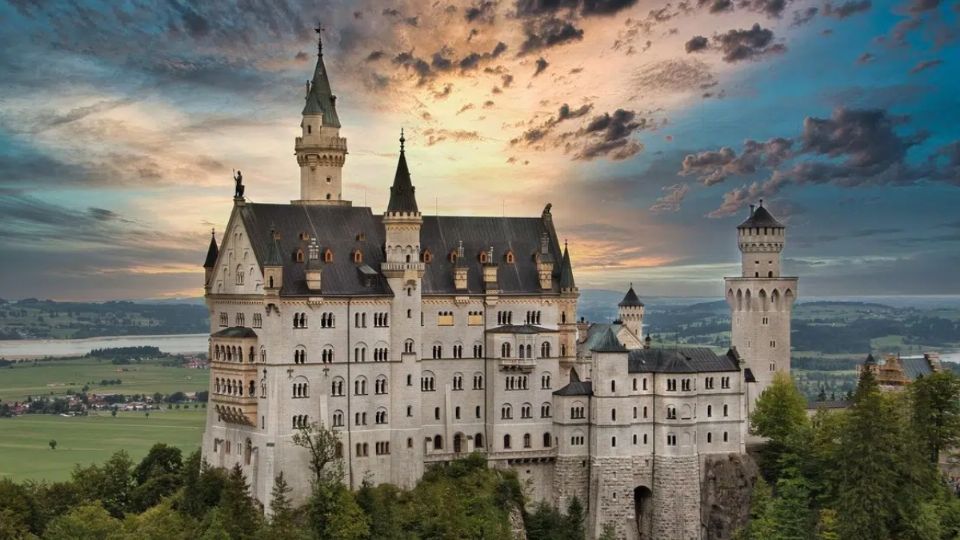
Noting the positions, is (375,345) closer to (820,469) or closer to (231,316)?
(231,316)

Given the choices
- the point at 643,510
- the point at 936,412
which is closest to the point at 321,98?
the point at 643,510

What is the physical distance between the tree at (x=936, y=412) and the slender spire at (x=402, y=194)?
149 feet

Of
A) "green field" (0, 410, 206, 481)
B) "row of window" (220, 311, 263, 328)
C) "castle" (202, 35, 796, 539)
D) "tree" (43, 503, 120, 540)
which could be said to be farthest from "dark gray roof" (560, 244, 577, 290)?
"green field" (0, 410, 206, 481)

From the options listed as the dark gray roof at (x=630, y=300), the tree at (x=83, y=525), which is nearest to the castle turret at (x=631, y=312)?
the dark gray roof at (x=630, y=300)

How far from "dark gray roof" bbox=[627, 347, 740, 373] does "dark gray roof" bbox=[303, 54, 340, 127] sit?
105 feet

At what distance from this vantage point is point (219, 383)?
10756 centimetres

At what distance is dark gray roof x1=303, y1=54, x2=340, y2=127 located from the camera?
116500 millimetres

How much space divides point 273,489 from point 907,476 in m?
48.4

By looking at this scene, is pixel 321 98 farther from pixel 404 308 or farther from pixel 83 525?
pixel 83 525

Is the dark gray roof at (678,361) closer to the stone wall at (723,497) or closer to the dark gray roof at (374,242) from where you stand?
the stone wall at (723,497)

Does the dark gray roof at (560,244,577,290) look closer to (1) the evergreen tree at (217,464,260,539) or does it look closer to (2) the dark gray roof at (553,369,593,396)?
(2) the dark gray roof at (553,369,593,396)

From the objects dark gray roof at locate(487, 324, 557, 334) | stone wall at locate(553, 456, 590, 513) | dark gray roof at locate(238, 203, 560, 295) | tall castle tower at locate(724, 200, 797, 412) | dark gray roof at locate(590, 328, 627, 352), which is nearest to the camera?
dark gray roof at locate(238, 203, 560, 295)

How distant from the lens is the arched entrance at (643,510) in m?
113

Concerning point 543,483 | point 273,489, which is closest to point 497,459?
point 543,483
